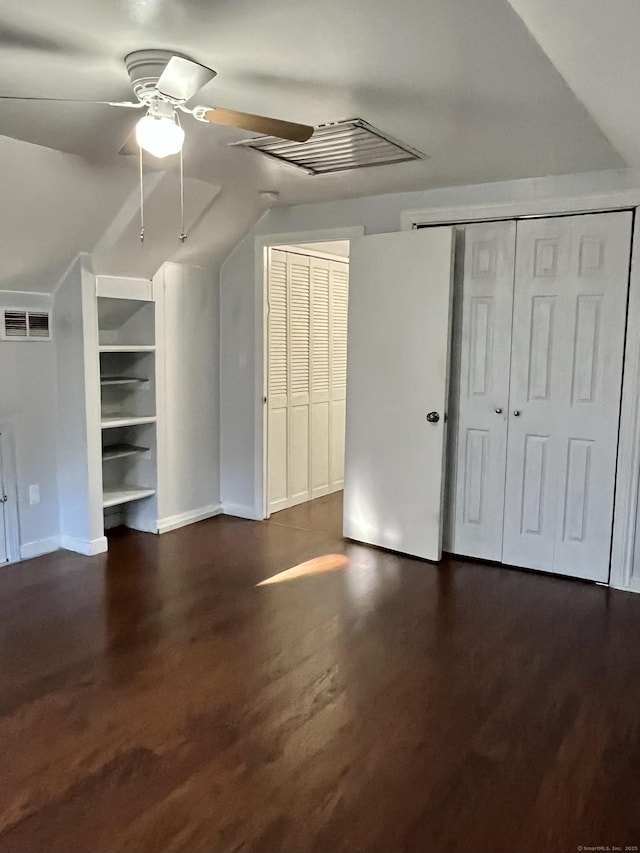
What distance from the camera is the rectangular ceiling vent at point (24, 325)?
3867mm

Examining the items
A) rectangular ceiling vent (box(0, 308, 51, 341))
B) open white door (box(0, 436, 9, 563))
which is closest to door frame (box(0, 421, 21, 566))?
open white door (box(0, 436, 9, 563))

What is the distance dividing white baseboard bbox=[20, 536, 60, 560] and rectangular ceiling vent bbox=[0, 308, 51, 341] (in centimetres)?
124

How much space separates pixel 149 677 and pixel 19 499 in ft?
5.96

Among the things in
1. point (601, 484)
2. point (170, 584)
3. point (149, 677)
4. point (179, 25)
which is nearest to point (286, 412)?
point (170, 584)

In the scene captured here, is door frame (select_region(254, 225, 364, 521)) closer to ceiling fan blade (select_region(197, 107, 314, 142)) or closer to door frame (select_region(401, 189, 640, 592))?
door frame (select_region(401, 189, 640, 592))

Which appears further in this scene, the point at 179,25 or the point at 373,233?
the point at 373,233

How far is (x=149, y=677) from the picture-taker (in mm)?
2721

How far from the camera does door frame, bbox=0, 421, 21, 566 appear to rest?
3939mm

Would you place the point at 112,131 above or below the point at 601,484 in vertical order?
above

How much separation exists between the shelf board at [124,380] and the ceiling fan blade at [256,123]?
8.27ft

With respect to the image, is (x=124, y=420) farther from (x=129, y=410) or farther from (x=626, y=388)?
(x=626, y=388)

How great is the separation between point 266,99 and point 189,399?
261 centimetres

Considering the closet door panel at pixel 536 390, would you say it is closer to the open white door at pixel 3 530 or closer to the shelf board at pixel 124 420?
the shelf board at pixel 124 420

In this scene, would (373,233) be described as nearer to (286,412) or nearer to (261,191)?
(261,191)
